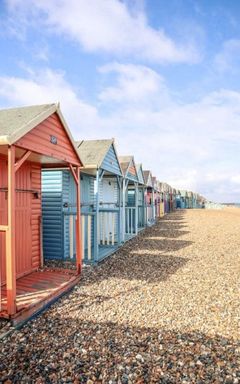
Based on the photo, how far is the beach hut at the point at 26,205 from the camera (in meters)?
3.95

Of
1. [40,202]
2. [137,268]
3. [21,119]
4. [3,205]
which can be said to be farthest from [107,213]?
[21,119]

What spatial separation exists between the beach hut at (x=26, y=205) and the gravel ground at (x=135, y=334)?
423 millimetres

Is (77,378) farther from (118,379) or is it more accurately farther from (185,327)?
(185,327)

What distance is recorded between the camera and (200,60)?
912cm

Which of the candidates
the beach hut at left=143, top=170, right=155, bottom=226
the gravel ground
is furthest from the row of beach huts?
the beach hut at left=143, top=170, right=155, bottom=226

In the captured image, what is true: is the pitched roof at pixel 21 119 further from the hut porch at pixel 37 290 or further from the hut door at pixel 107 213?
the hut door at pixel 107 213

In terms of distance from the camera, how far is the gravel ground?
282 centimetres

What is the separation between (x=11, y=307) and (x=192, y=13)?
7937mm

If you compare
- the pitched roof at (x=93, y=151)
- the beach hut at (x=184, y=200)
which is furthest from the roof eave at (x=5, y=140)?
the beach hut at (x=184, y=200)

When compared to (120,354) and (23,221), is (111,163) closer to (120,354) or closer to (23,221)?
(23,221)

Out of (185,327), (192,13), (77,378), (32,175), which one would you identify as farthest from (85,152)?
(77,378)

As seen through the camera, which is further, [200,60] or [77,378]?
[200,60]

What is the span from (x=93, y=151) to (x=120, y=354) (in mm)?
6676

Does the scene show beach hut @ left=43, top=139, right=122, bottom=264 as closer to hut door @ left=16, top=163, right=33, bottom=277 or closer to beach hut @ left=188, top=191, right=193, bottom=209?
hut door @ left=16, top=163, right=33, bottom=277
